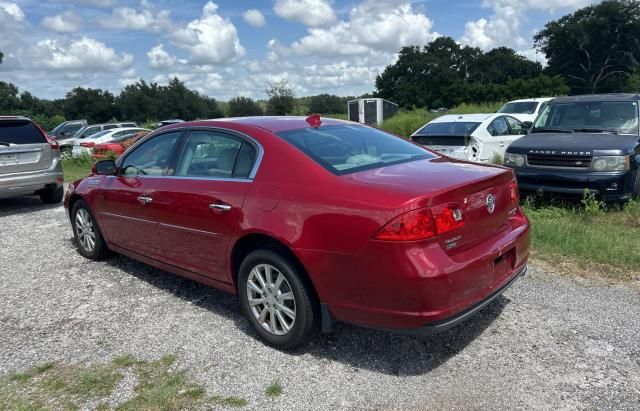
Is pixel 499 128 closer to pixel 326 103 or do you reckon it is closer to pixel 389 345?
pixel 389 345

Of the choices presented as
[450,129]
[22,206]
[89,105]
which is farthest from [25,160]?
[89,105]

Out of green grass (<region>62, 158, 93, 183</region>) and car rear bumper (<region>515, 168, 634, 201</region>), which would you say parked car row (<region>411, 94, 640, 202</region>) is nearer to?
car rear bumper (<region>515, 168, 634, 201</region>)

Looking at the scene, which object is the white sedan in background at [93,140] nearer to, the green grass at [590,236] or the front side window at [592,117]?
the front side window at [592,117]

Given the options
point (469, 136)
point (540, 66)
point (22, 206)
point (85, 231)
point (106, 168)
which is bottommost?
point (22, 206)

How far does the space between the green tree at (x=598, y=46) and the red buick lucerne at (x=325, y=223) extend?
67.8 meters

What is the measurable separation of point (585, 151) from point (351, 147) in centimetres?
437

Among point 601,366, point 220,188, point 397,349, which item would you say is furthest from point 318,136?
point 601,366

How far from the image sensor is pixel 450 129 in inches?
396

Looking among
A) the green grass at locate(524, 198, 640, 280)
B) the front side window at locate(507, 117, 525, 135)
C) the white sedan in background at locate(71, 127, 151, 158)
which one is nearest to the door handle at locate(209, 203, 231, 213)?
the green grass at locate(524, 198, 640, 280)

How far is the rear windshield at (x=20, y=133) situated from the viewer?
28.7 feet

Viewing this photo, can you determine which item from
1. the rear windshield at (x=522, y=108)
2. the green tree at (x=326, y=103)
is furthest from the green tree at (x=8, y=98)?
the rear windshield at (x=522, y=108)

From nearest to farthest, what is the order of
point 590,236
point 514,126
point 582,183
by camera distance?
point 590,236
point 582,183
point 514,126

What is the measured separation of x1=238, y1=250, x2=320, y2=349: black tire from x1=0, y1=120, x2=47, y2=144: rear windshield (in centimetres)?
708

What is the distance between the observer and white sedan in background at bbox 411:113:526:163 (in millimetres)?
9523
